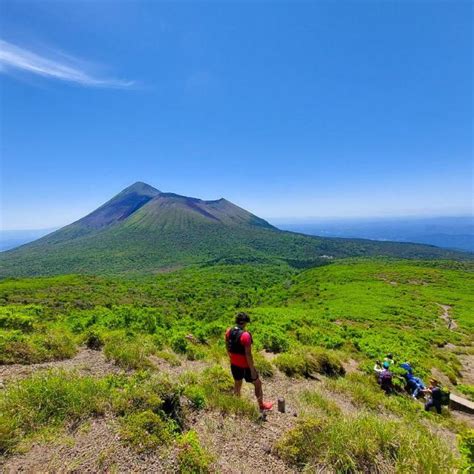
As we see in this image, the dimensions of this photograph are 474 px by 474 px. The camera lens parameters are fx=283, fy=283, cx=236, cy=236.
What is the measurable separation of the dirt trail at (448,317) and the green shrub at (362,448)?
85.2ft

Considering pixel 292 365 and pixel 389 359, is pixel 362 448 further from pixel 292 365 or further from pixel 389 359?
pixel 389 359

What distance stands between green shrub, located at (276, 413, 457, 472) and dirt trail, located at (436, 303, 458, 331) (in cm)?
2597

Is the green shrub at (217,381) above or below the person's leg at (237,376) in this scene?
below

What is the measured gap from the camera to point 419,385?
10664 mm

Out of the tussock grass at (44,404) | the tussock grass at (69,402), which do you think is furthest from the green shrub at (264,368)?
the tussock grass at (44,404)

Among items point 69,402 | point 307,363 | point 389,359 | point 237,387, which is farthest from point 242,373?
point 389,359

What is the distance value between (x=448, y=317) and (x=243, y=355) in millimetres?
31205

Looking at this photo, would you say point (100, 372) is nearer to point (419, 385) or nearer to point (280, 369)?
point (280, 369)

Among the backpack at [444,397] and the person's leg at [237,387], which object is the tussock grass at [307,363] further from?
the person's leg at [237,387]

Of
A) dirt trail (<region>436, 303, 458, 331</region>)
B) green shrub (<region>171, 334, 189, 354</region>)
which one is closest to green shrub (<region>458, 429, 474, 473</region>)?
green shrub (<region>171, 334, 189, 354</region>)

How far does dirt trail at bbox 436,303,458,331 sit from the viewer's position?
83.3 ft

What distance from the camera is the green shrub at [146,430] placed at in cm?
415

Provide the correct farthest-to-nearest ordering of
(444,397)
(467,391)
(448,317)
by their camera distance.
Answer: (448,317)
(467,391)
(444,397)

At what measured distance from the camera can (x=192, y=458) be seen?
12.9 feet
